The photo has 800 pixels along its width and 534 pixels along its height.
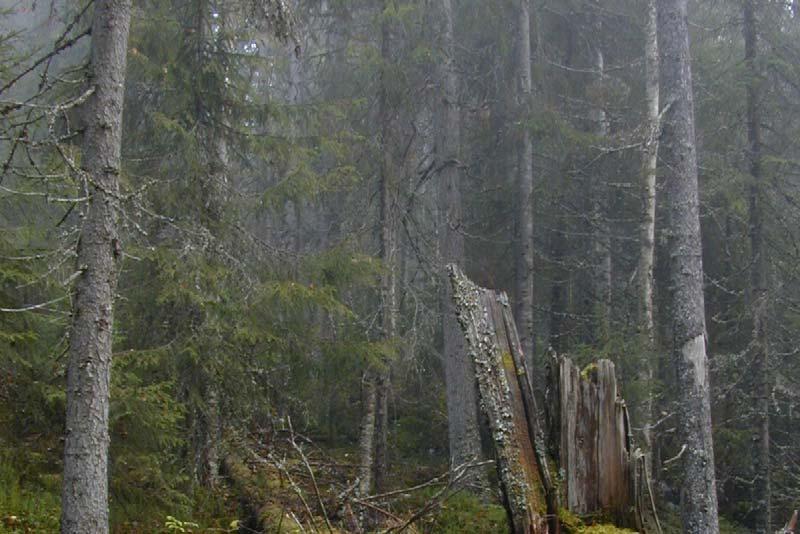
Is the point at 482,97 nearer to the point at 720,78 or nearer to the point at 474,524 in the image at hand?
the point at 720,78

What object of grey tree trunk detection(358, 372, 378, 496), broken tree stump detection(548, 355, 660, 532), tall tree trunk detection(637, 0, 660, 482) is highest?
tall tree trunk detection(637, 0, 660, 482)

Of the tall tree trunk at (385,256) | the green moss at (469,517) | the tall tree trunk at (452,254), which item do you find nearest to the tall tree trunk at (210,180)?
the tall tree trunk at (385,256)

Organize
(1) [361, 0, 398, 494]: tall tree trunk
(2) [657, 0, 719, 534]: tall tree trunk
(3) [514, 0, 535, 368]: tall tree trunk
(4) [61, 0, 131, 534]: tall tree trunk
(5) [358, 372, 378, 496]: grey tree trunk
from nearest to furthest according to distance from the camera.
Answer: (4) [61, 0, 131, 534]: tall tree trunk
(2) [657, 0, 719, 534]: tall tree trunk
(5) [358, 372, 378, 496]: grey tree trunk
(1) [361, 0, 398, 494]: tall tree trunk
(3) [514, 0, 535, 368]: tall tree trunk

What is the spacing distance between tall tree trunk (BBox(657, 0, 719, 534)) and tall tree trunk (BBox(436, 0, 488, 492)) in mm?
4899

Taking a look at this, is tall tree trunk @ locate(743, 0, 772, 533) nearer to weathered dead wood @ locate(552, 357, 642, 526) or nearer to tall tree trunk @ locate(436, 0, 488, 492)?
tall tree trunk @ locate(436, 0, 488, 492)

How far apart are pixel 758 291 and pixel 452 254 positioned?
575 centimetres

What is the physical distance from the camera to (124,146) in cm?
1152

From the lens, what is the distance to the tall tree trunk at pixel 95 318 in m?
6.71

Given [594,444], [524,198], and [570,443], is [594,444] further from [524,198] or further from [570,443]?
[524,198]

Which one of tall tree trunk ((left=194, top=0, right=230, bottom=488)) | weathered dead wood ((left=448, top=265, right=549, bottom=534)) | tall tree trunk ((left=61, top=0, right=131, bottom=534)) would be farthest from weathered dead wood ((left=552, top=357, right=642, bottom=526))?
tall tree trunk ((left=194, top=0, right=230, bottom=488))

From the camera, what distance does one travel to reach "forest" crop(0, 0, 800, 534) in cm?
679

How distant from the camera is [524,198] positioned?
632 inches

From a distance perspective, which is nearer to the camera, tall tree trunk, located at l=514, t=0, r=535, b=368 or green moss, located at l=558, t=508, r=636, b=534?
green moss, located at l=558, t=508, r=636, b=534

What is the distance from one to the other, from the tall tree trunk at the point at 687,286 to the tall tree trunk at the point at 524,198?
503cm
